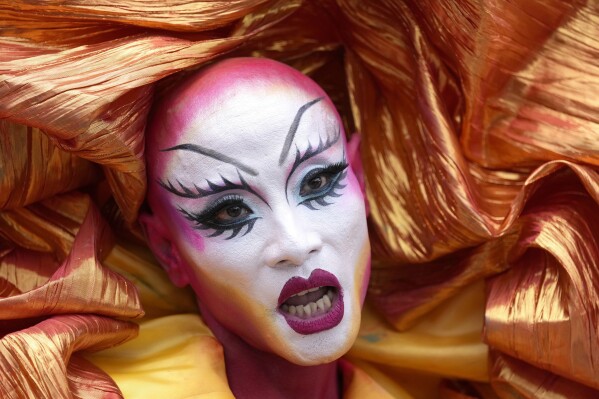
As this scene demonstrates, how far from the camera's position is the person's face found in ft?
3.73

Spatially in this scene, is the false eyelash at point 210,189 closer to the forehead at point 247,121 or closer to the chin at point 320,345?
the forehead at point 247,121

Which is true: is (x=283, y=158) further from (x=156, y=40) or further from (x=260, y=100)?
(x=156, y=40)

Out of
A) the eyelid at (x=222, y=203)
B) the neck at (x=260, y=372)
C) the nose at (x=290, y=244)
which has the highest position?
the eyelid at (x=222, y=203)

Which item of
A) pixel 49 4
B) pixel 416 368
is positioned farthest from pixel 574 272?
pixel 49 4

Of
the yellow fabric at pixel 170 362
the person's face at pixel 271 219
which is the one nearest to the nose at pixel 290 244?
the person's face at pixel 271 219

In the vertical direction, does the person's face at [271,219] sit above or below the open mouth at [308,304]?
above

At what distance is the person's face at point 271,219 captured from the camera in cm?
114

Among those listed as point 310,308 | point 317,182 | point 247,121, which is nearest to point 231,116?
point 247,121

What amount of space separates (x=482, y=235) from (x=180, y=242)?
0.34 metres

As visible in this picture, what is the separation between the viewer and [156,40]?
1138mm

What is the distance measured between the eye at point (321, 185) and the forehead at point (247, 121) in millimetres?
34

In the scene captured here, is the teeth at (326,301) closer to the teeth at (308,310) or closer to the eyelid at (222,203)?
the teeth at (308,310)

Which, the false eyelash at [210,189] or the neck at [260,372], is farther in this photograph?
the neck at [260,372]

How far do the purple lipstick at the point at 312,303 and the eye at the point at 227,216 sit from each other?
0.26 feet
